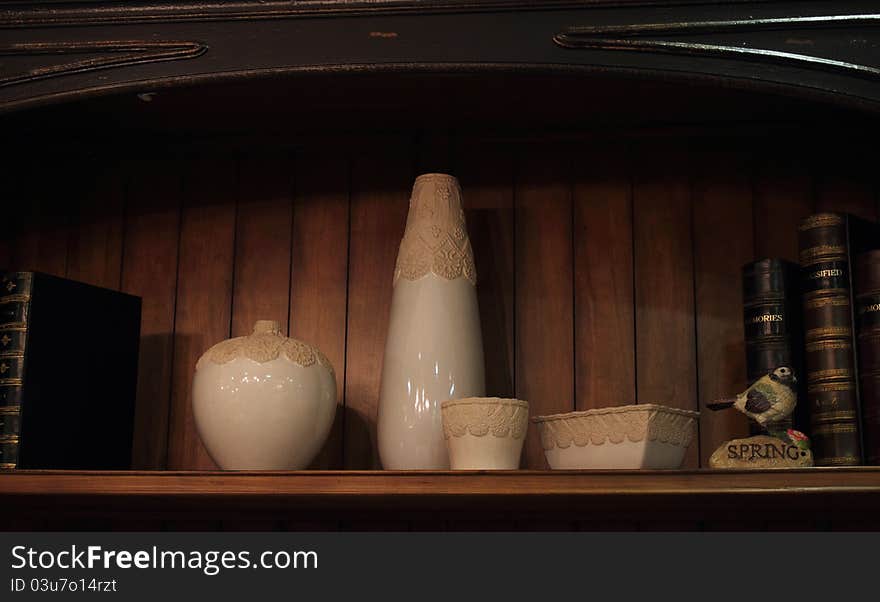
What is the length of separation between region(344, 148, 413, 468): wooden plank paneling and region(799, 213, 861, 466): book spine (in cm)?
51

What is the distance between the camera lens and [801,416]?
3.86 ft

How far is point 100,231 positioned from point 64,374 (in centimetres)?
30

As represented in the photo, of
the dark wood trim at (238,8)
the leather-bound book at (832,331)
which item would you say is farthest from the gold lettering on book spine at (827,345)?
the dark wood trim at (238,8)

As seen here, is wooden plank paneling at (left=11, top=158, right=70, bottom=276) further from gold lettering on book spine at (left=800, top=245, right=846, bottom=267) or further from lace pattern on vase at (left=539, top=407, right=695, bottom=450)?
gold lettering on book spine at (left=800, top=245, right=846, bottom=267)

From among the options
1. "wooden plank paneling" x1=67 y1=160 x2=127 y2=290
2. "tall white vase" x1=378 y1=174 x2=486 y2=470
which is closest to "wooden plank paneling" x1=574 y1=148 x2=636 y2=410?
"tall white vase" x1=378 y1=174 x2=486 y2=470

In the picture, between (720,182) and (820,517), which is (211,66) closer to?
(720,182)

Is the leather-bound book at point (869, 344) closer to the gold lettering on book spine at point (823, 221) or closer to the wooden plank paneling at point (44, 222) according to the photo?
the gold lettering on book spine at point (823, 221)

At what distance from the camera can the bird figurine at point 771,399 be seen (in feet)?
3.73

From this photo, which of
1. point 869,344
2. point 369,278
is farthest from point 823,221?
point 369,278

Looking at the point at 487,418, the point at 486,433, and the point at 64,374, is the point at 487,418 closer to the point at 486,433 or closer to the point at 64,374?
the point at 486,433

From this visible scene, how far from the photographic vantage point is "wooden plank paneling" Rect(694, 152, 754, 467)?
4.40ft
